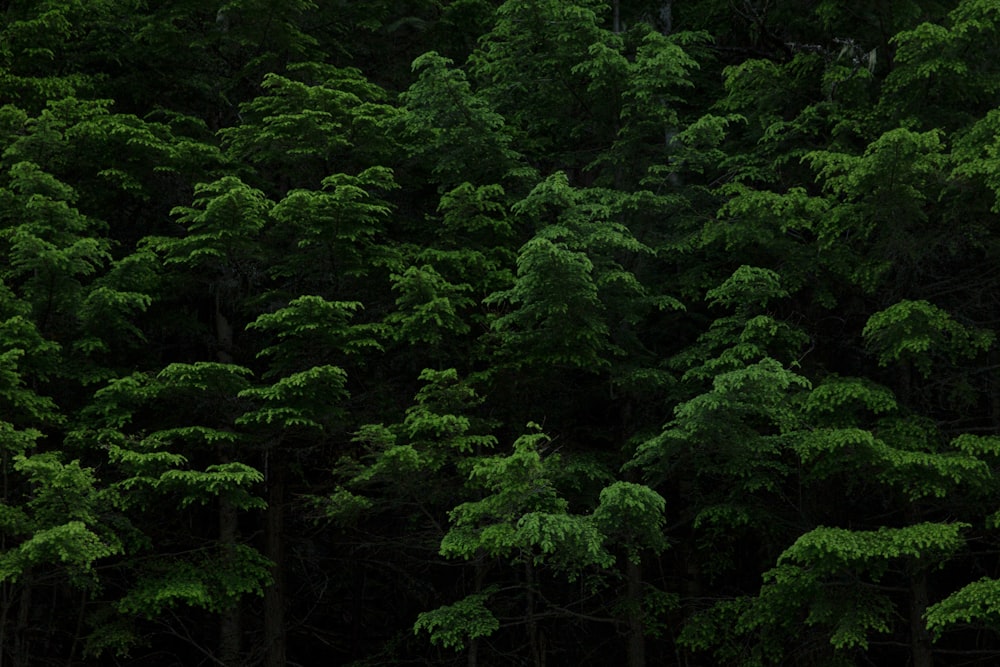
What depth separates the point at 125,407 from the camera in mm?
10320

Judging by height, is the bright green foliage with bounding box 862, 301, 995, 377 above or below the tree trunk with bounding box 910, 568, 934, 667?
above

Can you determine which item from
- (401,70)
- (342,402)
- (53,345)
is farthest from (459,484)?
(401,70)

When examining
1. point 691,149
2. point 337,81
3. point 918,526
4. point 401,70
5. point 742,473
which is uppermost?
point 401,70

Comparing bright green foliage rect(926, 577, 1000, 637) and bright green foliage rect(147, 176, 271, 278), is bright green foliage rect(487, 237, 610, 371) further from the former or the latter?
bright green foliage rect(926, 577, 1000, 637)

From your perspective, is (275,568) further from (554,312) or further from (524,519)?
(554,312)

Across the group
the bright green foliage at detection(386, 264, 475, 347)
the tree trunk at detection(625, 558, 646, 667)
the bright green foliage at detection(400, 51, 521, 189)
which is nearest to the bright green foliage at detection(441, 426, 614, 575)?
the bright green foliage at detection(386, 264, 475, 347)

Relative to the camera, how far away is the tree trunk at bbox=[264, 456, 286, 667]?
38.8ft

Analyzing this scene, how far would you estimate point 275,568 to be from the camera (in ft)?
39.5

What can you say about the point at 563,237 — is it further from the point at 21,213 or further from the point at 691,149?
the point at 21,213

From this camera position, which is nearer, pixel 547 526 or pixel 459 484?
pixel 547 526

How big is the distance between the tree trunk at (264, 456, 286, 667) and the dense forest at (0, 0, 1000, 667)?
0.06 metres

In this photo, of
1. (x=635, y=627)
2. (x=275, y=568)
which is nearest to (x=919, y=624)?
(x=635, y=627)

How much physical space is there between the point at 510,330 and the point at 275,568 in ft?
14.4

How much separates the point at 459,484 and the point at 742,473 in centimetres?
319
